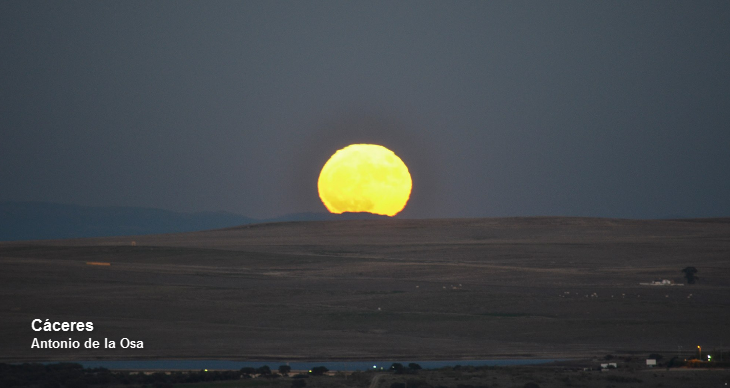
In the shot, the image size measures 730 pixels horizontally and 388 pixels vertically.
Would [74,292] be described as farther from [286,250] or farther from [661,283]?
[661,283]

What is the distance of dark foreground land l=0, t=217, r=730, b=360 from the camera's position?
31.9 metres

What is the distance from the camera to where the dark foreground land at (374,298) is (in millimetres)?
31859

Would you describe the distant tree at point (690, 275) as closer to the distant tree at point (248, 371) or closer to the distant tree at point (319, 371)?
the distant tree at point (319, 371)

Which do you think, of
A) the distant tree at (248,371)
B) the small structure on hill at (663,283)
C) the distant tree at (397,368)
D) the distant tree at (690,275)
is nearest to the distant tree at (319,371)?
the distant tree at (248,371)

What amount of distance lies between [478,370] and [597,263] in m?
30.1

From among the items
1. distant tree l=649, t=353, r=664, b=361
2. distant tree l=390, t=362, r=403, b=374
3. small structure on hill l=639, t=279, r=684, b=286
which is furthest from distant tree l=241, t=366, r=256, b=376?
small structure on hill l=639, t=279, r=684, b=286

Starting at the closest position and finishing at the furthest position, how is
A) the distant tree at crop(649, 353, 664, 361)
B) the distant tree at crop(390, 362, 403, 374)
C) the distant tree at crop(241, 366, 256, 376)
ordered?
the distant tree at crop(241, 366, 256, 376) < the distant tree at crop(390, 362, 403, 374) < the distant tree at crop(649, 353, 664, 361)

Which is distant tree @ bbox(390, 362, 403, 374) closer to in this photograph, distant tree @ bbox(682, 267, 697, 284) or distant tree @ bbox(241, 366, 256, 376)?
distant tree @ bbox(241, 366, 256, 376)

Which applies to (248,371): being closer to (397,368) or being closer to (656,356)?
(397,368)

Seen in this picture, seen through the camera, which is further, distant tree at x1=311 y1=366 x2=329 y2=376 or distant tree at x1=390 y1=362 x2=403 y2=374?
distant tree at x1=390 y1=362 x2=403 y2=374

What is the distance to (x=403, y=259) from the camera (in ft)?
185

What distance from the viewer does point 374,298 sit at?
40.7 metres

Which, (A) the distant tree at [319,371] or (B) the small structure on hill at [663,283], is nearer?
(A) the distant tree at [319,371]

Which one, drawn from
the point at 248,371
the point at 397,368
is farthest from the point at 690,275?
the point at 248,371
